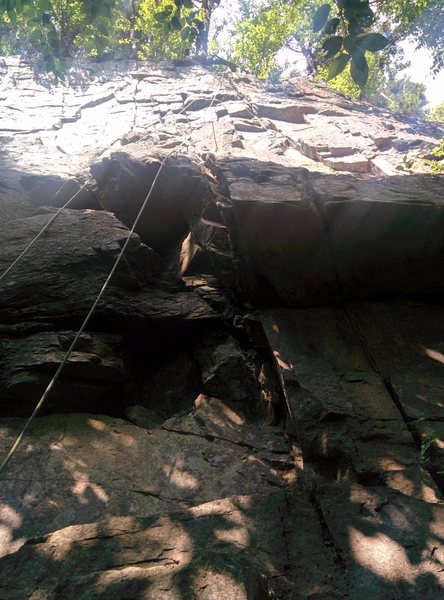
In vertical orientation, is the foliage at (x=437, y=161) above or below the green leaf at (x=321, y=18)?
below

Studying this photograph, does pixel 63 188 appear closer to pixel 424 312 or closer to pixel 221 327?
pixel 221 327

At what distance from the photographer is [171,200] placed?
5.67 metres

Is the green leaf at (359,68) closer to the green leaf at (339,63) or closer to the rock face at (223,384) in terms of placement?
the green leaf at (339,63)

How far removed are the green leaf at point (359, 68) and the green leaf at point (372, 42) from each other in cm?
4

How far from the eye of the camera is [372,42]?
6.78ft

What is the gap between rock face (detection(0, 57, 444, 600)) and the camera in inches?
96.0

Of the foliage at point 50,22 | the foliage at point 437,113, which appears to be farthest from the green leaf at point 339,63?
the foliage at point 437,113

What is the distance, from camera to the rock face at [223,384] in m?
2.44

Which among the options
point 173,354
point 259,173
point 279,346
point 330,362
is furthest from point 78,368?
point 259,173

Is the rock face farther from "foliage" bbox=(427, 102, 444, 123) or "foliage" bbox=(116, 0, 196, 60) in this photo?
"foliage" bbox=(427, 102, 444, 123)

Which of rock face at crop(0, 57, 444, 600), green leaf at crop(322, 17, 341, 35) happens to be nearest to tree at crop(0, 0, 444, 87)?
green leaf at crop(322, 17, 341, 35)

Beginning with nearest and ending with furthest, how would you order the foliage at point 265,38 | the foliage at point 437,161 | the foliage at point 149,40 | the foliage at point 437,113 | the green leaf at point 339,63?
the green leaf at point 339,63
the foliage at point 437,161
the foliage at point 149,40
the foliage at point 265,38
the foliage at point 437,113

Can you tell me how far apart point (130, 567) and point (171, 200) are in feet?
14.3

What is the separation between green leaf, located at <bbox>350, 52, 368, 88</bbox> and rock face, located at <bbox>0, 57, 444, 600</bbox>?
202 centimetres
